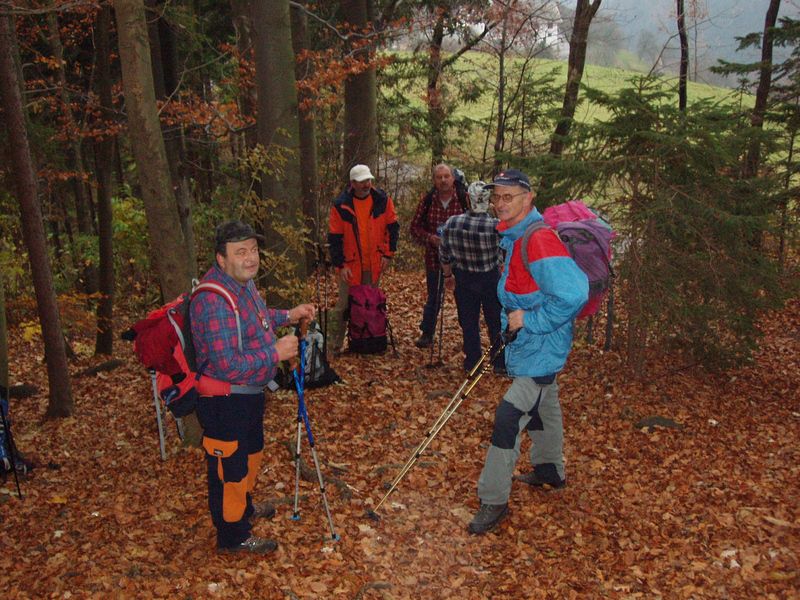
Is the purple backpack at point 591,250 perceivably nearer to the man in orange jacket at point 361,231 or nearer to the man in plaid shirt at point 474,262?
the man in plaid shirt at point 474,262

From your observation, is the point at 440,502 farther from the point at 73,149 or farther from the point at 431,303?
the point at 73,149

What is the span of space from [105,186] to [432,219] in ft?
20.2

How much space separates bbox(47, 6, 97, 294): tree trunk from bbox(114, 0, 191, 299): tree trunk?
18.4ft

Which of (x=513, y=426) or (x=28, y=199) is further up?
(x=28, y=199)

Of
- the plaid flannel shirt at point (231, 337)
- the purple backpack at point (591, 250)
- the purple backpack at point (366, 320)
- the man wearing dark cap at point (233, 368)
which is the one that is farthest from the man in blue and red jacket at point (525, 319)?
the purple backpack at point (366, 320)

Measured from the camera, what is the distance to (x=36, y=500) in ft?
19.6

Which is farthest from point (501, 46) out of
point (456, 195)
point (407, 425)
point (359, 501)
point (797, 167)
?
point (359, 501)

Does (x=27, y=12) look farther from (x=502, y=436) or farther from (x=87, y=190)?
(x=87, y=190)

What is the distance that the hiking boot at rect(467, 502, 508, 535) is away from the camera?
4.61m

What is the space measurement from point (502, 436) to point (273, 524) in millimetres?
1885

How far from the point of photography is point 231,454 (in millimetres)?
3947

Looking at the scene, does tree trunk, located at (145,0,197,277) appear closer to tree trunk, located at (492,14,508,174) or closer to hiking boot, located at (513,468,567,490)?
hiking boot, located at (513,468,567,490)

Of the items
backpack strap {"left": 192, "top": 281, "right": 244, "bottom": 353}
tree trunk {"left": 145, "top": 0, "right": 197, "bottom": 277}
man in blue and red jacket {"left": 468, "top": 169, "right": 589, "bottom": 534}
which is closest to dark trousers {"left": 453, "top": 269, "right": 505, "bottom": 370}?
man in blue and red jacket {"left": 468, "top": 169, "right": 589, "bottom": 534}

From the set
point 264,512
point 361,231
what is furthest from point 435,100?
point 264,512
